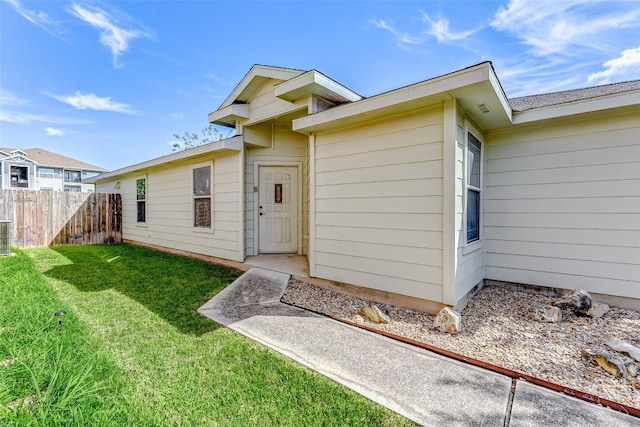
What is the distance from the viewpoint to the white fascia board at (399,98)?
2932 millimetres

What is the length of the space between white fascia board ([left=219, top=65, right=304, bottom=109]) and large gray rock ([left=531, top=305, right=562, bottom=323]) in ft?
15.7

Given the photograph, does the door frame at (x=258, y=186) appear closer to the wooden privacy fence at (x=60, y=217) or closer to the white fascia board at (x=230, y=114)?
the white fascia board at (x=230, y=114)

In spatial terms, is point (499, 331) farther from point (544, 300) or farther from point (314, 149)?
point (314, 149)

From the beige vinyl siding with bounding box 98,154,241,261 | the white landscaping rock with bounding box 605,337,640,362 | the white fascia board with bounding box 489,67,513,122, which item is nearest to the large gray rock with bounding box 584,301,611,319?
the white landscaping rock with bounding box 605,337,640,362

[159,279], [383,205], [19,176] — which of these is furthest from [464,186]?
[19,176]

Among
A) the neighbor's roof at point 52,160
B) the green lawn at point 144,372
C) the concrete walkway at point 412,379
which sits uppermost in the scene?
the neighbor's roof at point 52,160

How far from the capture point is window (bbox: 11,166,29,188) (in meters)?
22.9

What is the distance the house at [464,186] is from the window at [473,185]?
0.03 m

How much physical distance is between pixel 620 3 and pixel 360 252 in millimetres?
5273

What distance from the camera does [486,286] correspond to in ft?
15.1

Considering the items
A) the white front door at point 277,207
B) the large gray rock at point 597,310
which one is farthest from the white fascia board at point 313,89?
the large gray rock at point 597,310

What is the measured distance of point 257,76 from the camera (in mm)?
5371

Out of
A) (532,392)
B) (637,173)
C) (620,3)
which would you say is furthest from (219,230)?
(620,3)

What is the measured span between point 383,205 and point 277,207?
3023 millimetres
